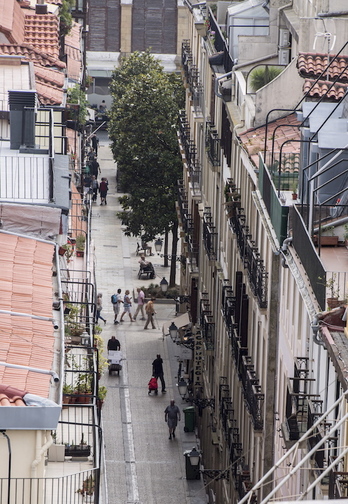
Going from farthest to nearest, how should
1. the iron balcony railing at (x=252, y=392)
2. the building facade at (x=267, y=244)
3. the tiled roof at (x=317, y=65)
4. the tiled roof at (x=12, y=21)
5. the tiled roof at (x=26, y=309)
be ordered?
the tiled roof at (x=12, y=21)
the tiled roof at (x=317, y=65)
the iron balcony railing at (x=252, y=392)
the building facade at (x=267, y=244)
the tiled roof at (x=26, y=309)

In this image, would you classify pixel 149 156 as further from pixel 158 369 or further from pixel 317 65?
pixel 317 65

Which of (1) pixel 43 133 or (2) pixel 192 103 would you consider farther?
(2) pixel 192 103

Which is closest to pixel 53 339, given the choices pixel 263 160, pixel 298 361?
pixel 298 361

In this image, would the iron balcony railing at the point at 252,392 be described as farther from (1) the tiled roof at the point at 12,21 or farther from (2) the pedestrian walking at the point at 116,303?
(2) the pedestrian walking at the point at 116,303

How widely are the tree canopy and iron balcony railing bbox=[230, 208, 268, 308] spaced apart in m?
26.1

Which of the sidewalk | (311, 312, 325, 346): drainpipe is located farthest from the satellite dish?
(311, 312, 325, 346): drainpipe

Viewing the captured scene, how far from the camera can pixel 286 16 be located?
140 ft

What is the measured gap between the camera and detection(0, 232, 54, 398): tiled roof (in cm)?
2427

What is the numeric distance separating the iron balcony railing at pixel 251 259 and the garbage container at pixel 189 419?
1153 cm

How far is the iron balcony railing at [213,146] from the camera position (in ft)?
160

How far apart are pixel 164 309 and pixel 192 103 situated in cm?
1217

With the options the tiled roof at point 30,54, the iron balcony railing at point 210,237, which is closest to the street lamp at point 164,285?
the tiled roof at point 30,54

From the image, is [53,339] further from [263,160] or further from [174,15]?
[174,15]

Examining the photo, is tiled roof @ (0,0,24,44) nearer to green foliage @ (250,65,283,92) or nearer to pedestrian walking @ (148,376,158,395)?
pedestrian walking @ (148,376,158,395)
